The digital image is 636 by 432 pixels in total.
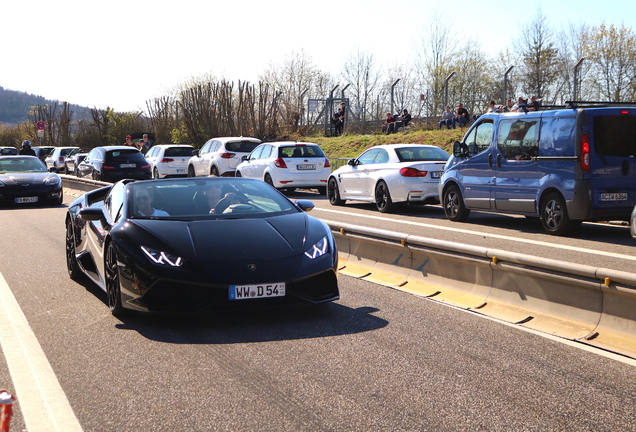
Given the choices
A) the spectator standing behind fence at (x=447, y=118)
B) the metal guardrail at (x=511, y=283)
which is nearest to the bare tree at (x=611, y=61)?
the spectator standing behind fence at (x=447, y=118)

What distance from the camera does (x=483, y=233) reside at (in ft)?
43.6

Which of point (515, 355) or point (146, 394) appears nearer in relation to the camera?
point (146, 394)

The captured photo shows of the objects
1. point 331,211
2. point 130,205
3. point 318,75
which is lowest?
point 331,211

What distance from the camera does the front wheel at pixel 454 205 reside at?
49.8ft

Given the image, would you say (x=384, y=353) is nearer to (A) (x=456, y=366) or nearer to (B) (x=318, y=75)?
(A) (x=456, y=366)

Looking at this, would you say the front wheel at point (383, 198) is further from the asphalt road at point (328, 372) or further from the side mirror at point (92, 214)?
the side mirror at point (92, 214)

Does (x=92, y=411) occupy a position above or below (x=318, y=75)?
below

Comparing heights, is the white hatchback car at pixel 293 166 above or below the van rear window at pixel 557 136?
below

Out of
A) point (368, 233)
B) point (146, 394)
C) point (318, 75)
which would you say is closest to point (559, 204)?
point (368, 233)

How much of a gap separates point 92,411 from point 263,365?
123cm

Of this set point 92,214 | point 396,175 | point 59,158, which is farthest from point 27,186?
point 59,158

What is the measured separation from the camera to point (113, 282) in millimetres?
6613

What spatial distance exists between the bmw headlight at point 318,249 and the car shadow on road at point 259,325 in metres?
0.43

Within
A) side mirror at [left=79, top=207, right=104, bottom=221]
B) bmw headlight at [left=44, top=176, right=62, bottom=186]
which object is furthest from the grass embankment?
side mirror at [left=79, top=207, right=104, bottom=221]
